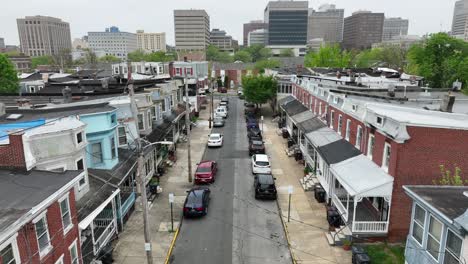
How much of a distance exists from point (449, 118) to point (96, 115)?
21324 millimetres

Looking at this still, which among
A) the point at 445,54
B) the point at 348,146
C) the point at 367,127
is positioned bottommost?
the point at 348,146

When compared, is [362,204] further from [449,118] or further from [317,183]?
[449,118]

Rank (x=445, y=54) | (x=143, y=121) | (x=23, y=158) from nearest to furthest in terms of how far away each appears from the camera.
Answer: (x=23, y=158) → (x=143, y=121) → (x=445, y=54)

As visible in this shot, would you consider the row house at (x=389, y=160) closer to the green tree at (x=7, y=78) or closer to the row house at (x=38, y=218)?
the row house at (x=38, y=218)

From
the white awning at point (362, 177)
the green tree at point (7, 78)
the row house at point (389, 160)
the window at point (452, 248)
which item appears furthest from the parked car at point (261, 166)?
the green tree at point (7, 78)

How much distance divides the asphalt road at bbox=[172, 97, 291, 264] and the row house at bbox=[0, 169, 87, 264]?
6138 millimetres

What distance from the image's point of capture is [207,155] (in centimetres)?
3606

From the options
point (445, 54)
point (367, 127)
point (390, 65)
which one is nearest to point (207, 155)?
point (367, 127)

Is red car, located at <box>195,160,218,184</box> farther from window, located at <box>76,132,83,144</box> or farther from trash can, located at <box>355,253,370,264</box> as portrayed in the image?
trash can, located at <box>355,253,370,264</box>

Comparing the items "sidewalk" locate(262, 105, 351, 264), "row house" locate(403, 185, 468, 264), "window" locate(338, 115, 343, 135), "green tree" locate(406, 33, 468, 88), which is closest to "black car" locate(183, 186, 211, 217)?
"sidewalk" locate(262, 105, 351, 264)

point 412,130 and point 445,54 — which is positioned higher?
point 445,54

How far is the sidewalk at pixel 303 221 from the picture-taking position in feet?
58.1

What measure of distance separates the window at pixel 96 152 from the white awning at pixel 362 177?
1499 centimetres

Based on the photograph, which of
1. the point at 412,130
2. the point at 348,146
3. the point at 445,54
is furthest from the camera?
the point at 445,54
